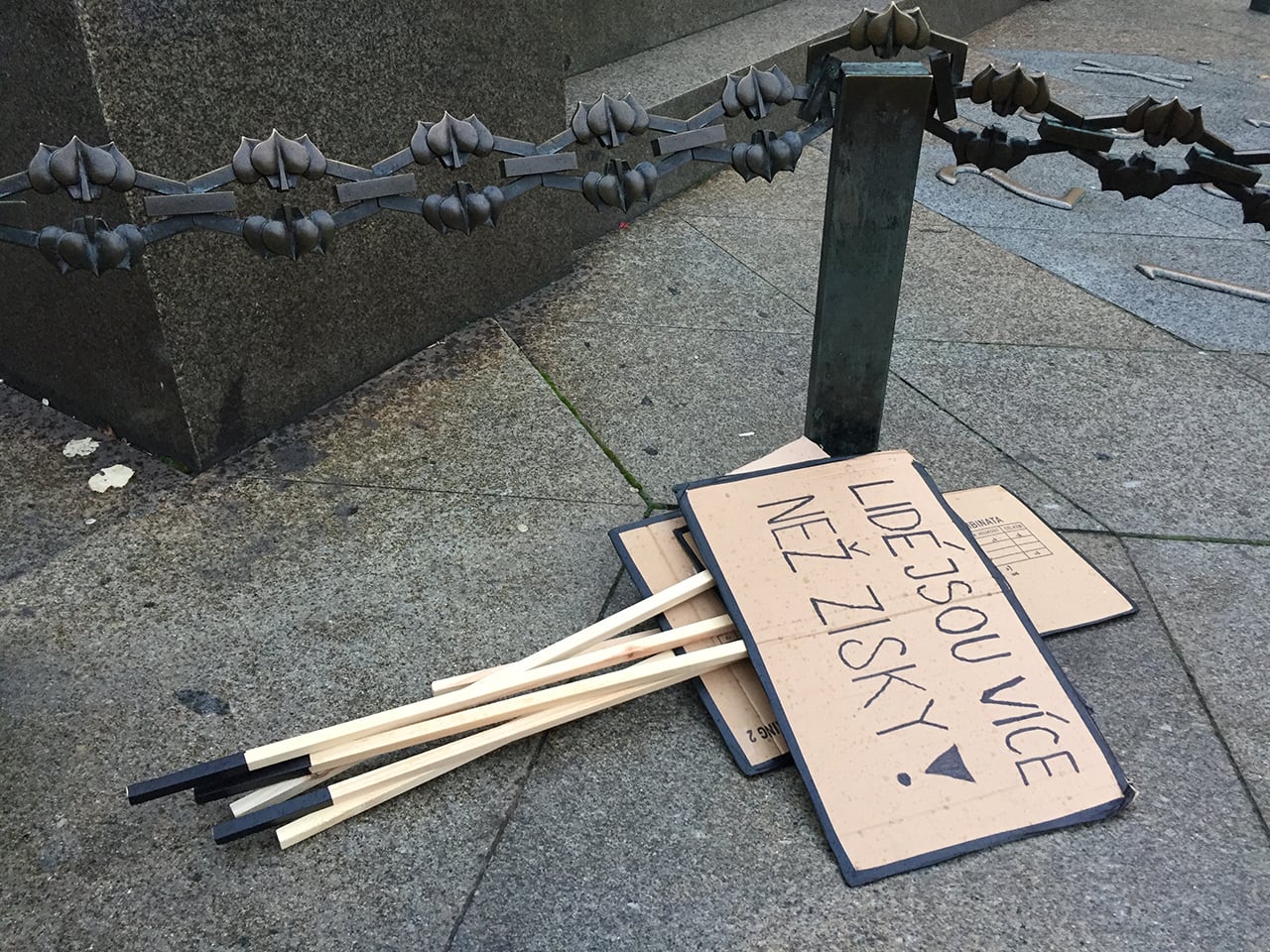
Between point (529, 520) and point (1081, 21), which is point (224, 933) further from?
point (1081, 21)

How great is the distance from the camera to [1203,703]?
2.45 m

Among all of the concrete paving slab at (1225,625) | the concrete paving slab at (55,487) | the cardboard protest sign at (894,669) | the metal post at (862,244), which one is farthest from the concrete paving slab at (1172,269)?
the concrete paving slab at (55,487)

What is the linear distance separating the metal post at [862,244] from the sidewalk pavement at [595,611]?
518 millimetres

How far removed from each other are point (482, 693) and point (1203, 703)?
5.34ft

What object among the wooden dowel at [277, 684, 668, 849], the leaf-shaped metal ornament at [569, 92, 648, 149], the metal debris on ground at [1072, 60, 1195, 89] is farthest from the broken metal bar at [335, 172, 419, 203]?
the metal debris on ground at [1072, 60, 1195, 89]

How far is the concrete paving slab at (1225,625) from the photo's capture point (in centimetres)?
237

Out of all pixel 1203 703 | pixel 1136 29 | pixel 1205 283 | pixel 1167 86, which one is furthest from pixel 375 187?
pixel 1136 29

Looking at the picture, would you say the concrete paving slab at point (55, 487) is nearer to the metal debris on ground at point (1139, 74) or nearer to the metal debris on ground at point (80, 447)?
the metal debris on ground at point (80, 447)

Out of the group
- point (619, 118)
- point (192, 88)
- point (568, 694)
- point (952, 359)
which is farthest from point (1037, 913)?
point (192, 88)

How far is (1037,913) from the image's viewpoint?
1.99 metres

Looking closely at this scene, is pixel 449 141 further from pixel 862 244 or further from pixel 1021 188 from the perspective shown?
pixel 1021 188

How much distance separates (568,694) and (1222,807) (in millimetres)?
1363

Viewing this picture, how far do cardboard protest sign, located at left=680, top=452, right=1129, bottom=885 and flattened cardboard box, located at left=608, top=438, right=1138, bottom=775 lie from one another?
0.09 m

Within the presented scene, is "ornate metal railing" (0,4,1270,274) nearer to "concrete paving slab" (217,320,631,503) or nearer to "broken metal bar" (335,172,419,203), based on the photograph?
"broken metal bar" (335,172,419,203)
